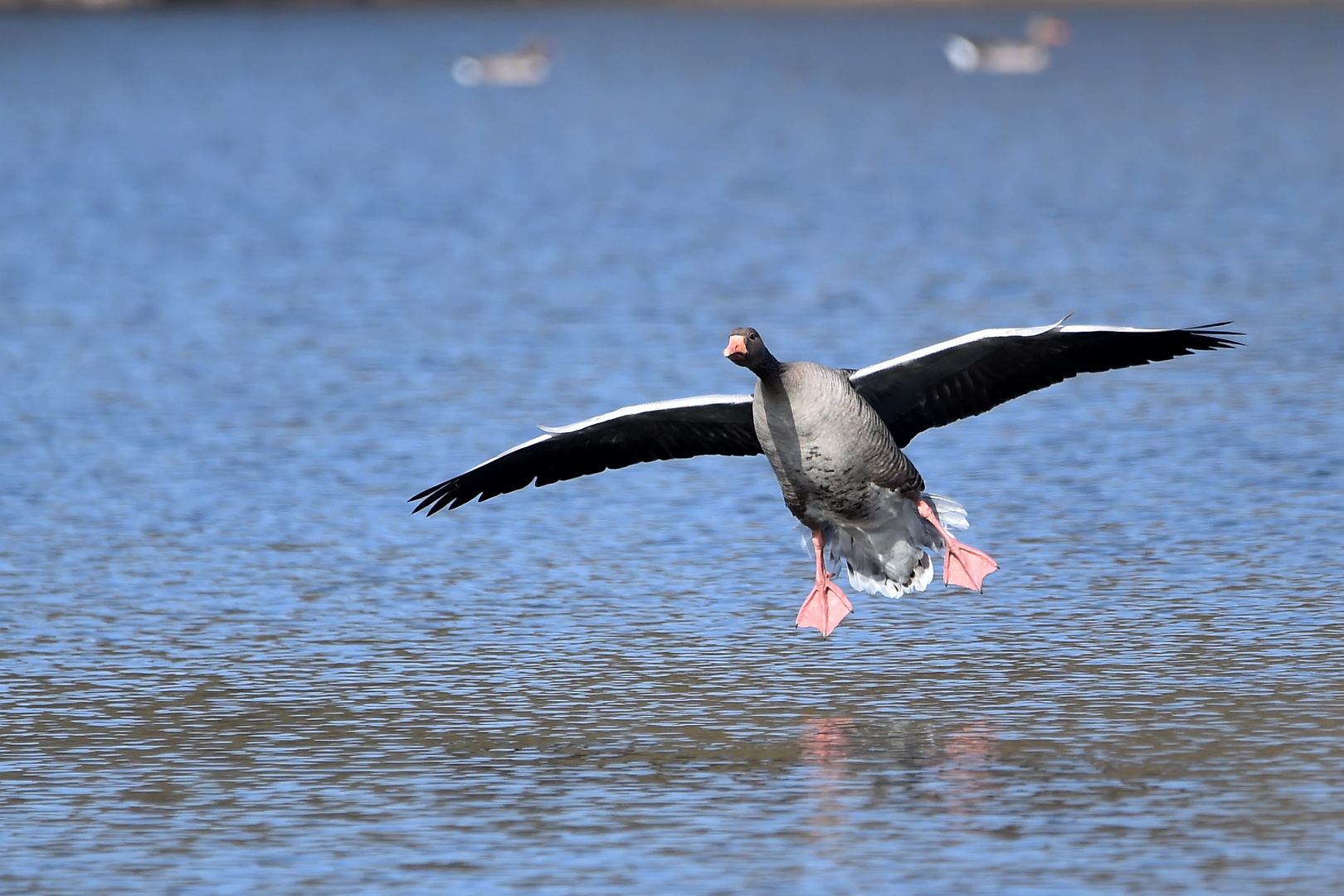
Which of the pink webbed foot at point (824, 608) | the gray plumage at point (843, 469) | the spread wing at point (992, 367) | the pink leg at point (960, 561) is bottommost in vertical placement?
the pink webbed foot at point (824, 608)

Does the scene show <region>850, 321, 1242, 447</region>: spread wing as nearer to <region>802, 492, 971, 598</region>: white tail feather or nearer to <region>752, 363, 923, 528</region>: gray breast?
<region>752, 363, 923, 528</region>: gray breast

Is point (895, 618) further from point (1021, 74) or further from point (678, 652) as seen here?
point (1021, 74)

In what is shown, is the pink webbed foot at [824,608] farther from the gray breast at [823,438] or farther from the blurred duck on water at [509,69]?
the blurred duck on water at [509,69]

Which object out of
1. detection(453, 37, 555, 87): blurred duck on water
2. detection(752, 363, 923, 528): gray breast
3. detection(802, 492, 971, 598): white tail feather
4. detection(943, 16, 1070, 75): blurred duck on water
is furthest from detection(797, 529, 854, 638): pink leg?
detection(453, 37, 555, 87): blurred duck on water

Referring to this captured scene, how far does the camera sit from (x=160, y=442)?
14.7m

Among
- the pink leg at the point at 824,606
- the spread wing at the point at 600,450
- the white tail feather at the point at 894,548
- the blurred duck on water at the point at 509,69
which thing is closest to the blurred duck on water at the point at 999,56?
the blurred duck on water at the point at 509,69

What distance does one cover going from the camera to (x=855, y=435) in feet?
30.9

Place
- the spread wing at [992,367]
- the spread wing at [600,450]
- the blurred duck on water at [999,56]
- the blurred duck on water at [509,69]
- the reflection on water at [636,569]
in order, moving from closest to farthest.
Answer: the reflection on water at [636,569], the spread wing at [992,367], the spread wing at [600,450], the blurred duck on water at [999,56], the blurred duck on water at [509,69]

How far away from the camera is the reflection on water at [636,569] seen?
293 inches

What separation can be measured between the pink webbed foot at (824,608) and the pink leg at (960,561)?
0.47 m

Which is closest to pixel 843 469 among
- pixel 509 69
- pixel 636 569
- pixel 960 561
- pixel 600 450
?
→ pixel 960 561

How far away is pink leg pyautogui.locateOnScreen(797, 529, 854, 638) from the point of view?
9703 mm

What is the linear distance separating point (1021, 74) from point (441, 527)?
51173 mm

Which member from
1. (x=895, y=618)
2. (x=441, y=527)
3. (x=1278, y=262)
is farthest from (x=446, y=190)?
(x=895, y=618)
